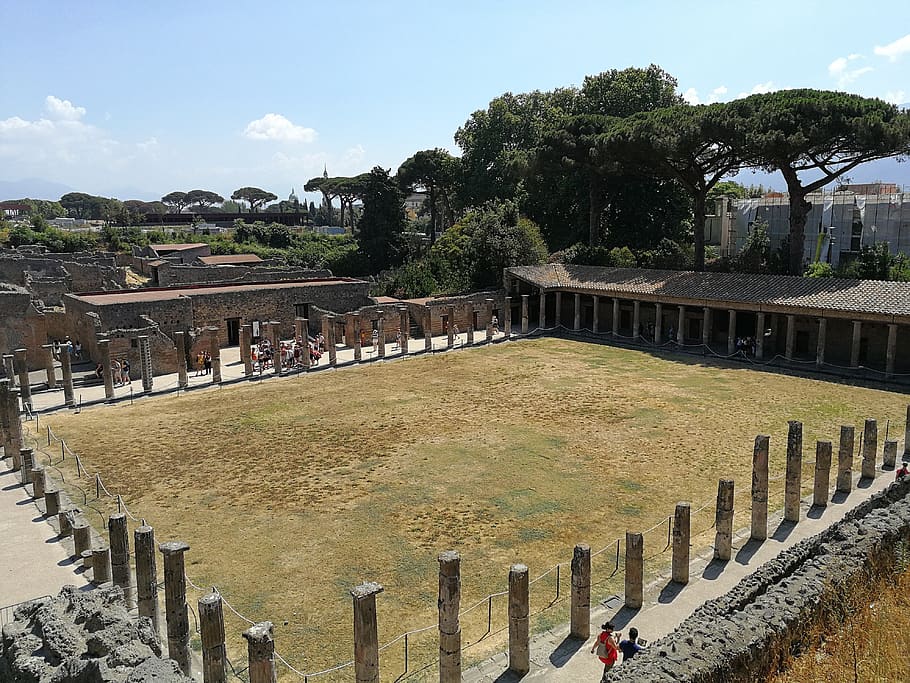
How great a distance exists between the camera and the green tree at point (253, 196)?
127250 millimetres

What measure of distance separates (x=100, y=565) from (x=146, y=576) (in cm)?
185

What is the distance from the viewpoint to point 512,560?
11.8 metres

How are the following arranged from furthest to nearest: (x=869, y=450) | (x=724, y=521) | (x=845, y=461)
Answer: (x=869, y=450) < (x=845, y=461) < (x=724, y=521)

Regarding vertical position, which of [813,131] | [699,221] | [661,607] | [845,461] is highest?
[813,131]

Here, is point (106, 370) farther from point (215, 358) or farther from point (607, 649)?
point (607, 649)

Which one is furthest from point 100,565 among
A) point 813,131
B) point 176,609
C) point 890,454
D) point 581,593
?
point 813,131

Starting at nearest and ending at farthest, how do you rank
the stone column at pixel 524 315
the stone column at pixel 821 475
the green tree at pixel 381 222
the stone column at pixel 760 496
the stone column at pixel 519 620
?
1. the stone column at pixel 519 620
2. the stone column at pixel 760 496
3. the stone column at pixel 821 475
4. the stone column at pixel 524 315
5. the green tree at pixel 381 222

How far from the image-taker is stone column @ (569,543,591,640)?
959 centimetres

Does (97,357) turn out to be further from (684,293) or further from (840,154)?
(840,154)

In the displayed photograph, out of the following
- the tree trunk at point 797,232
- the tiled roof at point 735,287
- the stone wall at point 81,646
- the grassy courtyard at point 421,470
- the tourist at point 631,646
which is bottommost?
the grassy courtyard at point 421,470

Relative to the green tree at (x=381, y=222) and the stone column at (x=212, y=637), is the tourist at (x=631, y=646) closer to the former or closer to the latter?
the stone column at (x=212, y=637)

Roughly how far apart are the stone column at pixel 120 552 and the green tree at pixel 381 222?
3919 centimetres

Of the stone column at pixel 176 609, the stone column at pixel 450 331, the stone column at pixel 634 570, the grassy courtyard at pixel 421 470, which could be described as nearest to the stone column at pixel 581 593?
the grassy courtyard at pixel 421 470

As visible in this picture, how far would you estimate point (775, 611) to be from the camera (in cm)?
738
